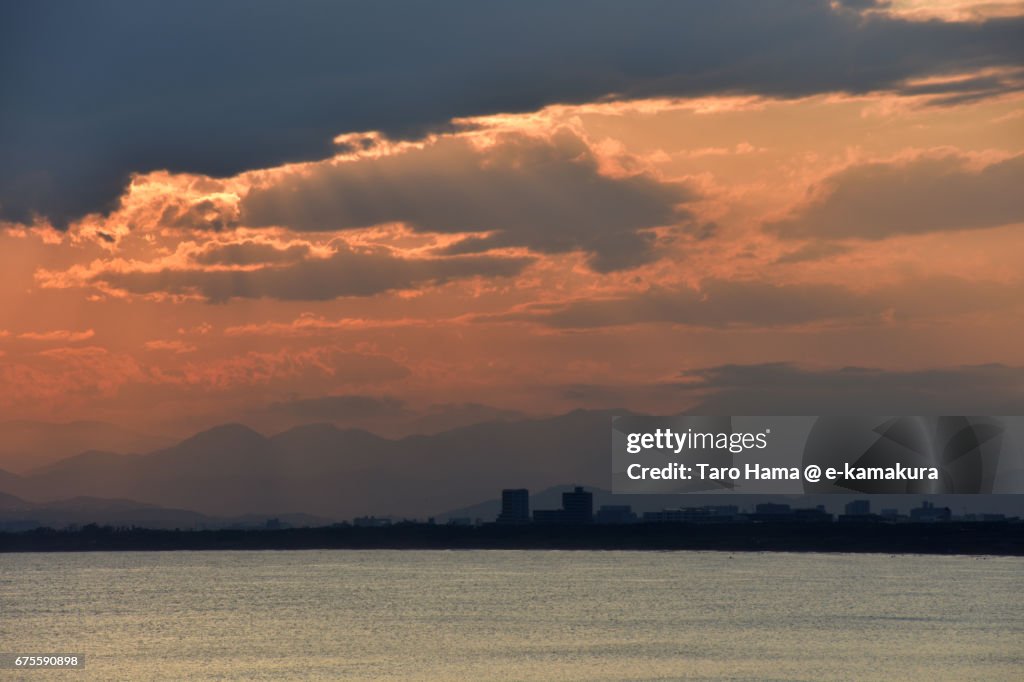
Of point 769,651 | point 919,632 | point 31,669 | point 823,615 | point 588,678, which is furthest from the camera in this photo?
point 823,615

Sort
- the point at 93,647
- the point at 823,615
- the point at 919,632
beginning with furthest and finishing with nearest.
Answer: the point at 823,615 < the point at 919,632 < the point at 93,647

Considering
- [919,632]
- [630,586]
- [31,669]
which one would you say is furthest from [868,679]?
[630,586]

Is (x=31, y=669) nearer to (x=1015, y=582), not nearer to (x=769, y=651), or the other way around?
(x=769, y=651)

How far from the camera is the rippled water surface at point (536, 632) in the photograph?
278 ft

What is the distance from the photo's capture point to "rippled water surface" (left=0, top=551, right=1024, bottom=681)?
84.9 meters

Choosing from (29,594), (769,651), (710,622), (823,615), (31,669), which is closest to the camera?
(31,669)

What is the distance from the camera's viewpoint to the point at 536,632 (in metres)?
111

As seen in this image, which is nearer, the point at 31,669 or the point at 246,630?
the point at 31,669

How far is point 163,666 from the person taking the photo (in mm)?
87188

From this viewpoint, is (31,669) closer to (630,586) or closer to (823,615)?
(823,615)

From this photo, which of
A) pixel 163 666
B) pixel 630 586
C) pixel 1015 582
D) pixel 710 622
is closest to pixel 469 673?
pixel 163 666

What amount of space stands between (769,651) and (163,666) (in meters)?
38.7

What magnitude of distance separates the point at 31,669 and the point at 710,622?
2243 inches

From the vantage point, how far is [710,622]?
12119 cm
